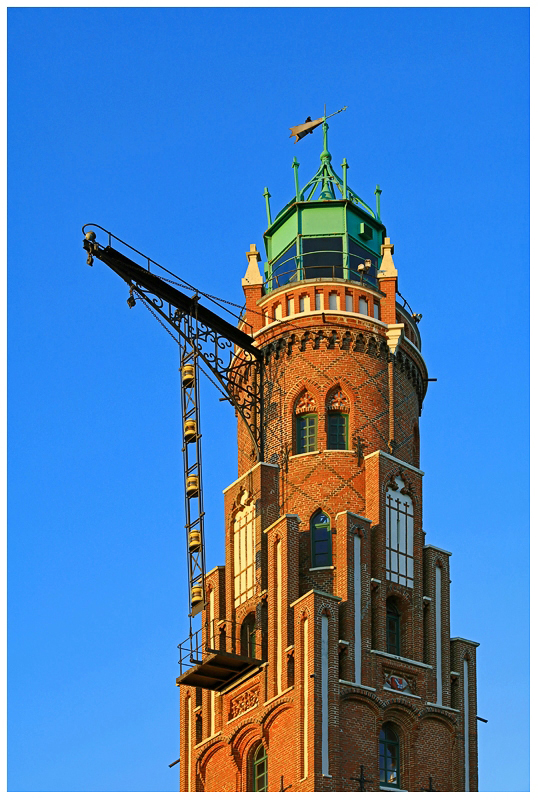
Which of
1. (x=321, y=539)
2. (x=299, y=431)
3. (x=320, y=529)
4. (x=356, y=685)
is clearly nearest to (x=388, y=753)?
(x=356, y=685)

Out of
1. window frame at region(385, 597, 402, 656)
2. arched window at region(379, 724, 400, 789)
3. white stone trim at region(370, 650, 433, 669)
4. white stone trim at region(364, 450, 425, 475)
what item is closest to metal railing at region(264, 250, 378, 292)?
white stone trim at region(364, 450, 425, 475)

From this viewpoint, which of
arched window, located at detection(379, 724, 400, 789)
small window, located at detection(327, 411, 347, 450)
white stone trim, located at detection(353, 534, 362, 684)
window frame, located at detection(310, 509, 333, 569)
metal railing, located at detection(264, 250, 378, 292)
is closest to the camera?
arched window, located at detection(379, 724, 400, 789)

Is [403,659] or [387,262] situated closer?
[403,659]

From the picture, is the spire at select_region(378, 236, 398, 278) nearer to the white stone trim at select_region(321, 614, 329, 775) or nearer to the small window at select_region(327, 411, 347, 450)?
the small window at select_region(327, 411, 347, 450)

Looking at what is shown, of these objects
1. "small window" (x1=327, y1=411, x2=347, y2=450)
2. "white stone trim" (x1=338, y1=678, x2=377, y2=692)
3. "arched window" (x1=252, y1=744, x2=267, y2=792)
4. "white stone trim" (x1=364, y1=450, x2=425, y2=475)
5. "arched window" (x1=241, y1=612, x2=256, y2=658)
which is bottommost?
"arched window" (x1=252, y1=744, x2=267, y2=792)

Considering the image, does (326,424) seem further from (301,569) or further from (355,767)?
(355,767)

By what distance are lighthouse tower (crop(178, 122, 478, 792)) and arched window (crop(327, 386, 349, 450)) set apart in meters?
0.05

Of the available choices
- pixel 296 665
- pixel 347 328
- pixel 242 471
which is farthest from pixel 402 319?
pixel 296 665

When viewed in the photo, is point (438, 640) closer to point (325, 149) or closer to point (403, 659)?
point (403, 659)

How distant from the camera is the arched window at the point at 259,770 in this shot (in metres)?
67.6

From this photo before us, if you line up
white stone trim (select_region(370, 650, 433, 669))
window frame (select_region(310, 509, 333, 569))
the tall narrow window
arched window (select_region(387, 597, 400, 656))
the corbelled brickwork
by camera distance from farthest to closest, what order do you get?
the tall narrow window → window frame (select_region(310, 509, 333, 569)) → arched window (select_region(387, 597, 400, 656)) → white stone trim (select_region(370, 650, 433, 669)) → the corbelled brickwork

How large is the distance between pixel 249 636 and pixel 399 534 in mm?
6592

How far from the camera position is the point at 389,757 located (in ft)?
221

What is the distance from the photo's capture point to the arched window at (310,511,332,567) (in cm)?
7031
